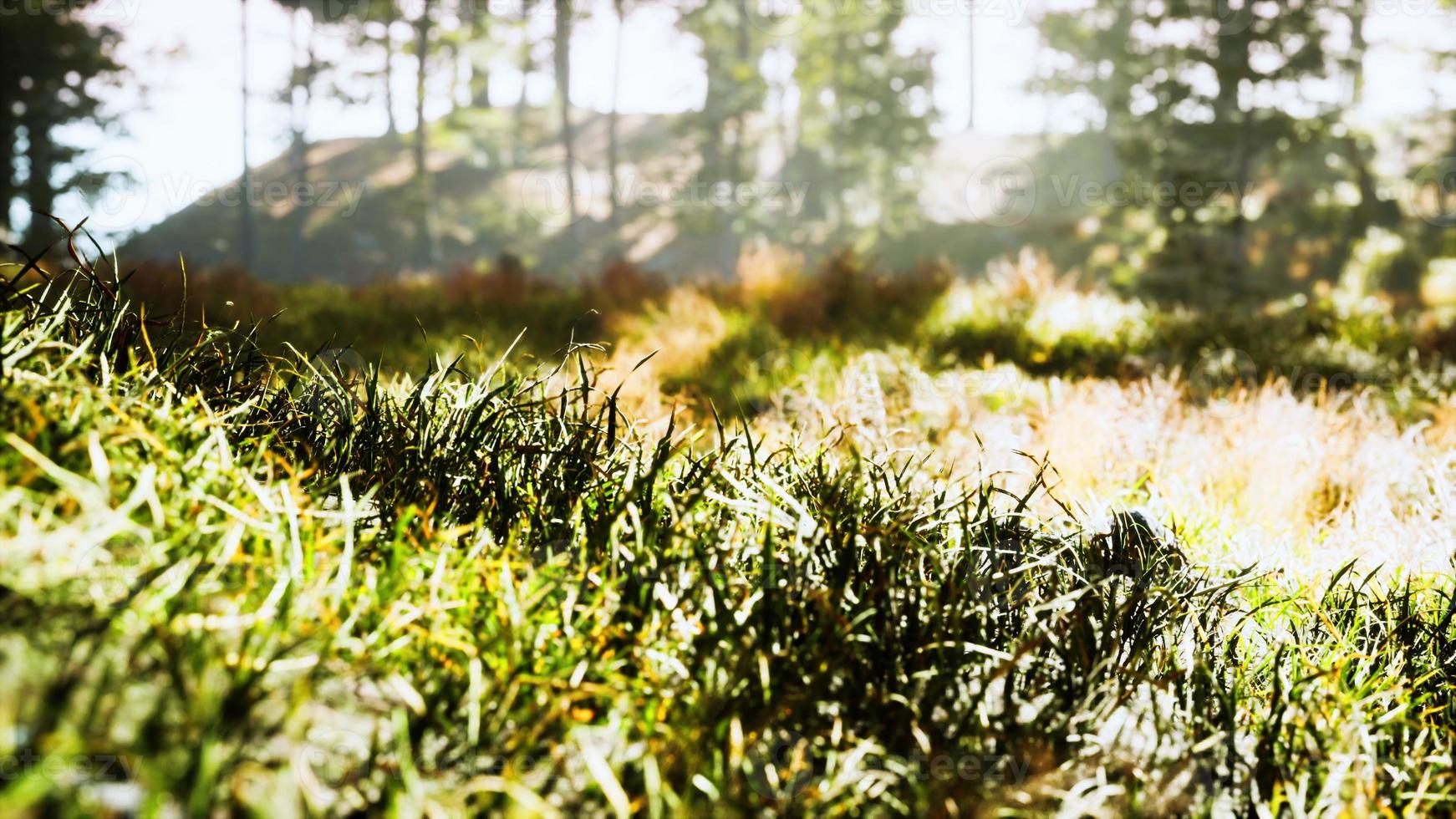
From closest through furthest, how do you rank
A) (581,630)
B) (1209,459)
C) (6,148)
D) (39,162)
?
(581,630) < (1209,459) < (6,148) < (39,162)

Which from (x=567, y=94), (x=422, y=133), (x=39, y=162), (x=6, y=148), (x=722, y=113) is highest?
(x=567, y=94)

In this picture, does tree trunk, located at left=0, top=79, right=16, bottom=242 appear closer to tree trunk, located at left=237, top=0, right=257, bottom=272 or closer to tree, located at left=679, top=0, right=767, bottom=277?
tree trunk, located at left=237, top=0, right=257, bottom=272

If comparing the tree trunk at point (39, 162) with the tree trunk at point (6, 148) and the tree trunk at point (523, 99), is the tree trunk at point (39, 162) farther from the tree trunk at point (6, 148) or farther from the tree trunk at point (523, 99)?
the tree trunk at point (523, 99)

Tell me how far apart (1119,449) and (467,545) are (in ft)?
12.0

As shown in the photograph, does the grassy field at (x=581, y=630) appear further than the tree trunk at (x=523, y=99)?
No

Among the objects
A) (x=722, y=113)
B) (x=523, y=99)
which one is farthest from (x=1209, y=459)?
(x=523, y=99)

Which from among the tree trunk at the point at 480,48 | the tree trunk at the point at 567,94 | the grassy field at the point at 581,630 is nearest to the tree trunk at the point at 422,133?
the tree trunk at the point at 480,48

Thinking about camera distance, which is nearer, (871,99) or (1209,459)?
(1209,459)

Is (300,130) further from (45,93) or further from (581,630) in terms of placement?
(581,630)

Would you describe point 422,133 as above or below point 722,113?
below

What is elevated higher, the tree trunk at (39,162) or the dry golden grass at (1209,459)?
the tree trunk at (39,162)

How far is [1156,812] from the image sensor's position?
174cm

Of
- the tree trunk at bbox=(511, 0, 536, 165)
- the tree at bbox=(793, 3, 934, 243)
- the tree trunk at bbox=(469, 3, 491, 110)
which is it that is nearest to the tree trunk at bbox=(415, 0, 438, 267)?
the tree trunk at bbox=(469, 3, 491, 110)

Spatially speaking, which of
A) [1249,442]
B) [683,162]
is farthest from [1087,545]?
[683,162]
